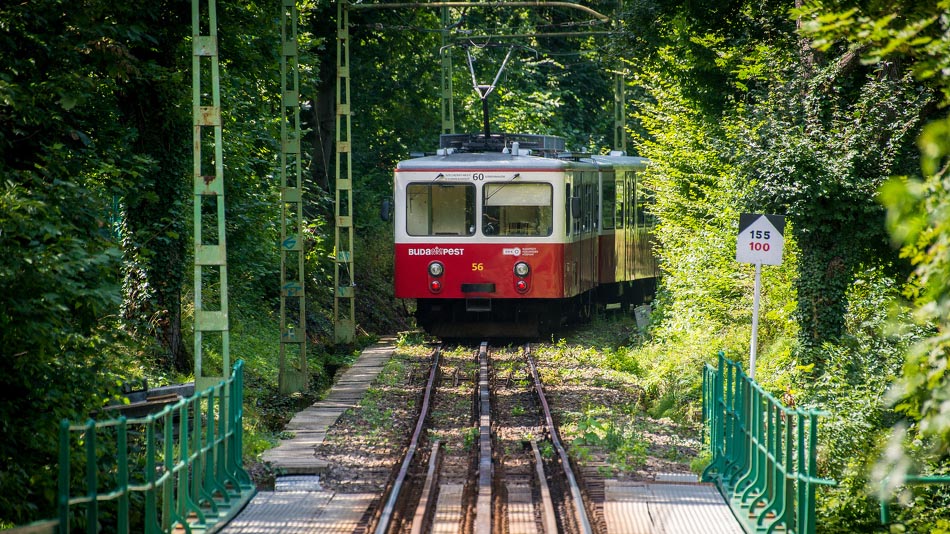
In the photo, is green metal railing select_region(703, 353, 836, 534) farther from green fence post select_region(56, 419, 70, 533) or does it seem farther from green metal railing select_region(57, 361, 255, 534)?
green fence post select_region(56, 419, 70, 533)

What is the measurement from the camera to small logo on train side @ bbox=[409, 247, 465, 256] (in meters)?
18.9

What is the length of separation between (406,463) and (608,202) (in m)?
13.0

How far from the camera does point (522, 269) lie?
742 inches

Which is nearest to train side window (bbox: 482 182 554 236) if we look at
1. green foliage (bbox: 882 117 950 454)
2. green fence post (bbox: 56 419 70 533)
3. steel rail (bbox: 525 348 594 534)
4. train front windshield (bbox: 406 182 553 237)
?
train front windshield (bbox: 406 182 553 237)

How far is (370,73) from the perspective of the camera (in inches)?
1144

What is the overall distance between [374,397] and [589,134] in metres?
25.0

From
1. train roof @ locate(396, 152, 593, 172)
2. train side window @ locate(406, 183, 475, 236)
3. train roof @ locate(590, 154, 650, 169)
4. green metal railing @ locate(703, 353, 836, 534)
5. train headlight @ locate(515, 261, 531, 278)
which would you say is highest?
train roof @ locate(590, 154, 650, 169)

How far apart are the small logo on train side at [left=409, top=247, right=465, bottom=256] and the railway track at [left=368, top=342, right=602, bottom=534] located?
310 cm

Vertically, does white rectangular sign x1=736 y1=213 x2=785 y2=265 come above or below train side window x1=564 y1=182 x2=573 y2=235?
below

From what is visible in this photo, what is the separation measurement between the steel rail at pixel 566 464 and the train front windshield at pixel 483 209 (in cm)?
308

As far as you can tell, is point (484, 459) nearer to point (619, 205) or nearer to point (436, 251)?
point (436, 251)

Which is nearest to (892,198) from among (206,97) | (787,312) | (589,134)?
(787,312)

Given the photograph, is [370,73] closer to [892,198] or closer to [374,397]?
[374,397]

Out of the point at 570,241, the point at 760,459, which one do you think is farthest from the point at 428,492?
the point at 570,241
